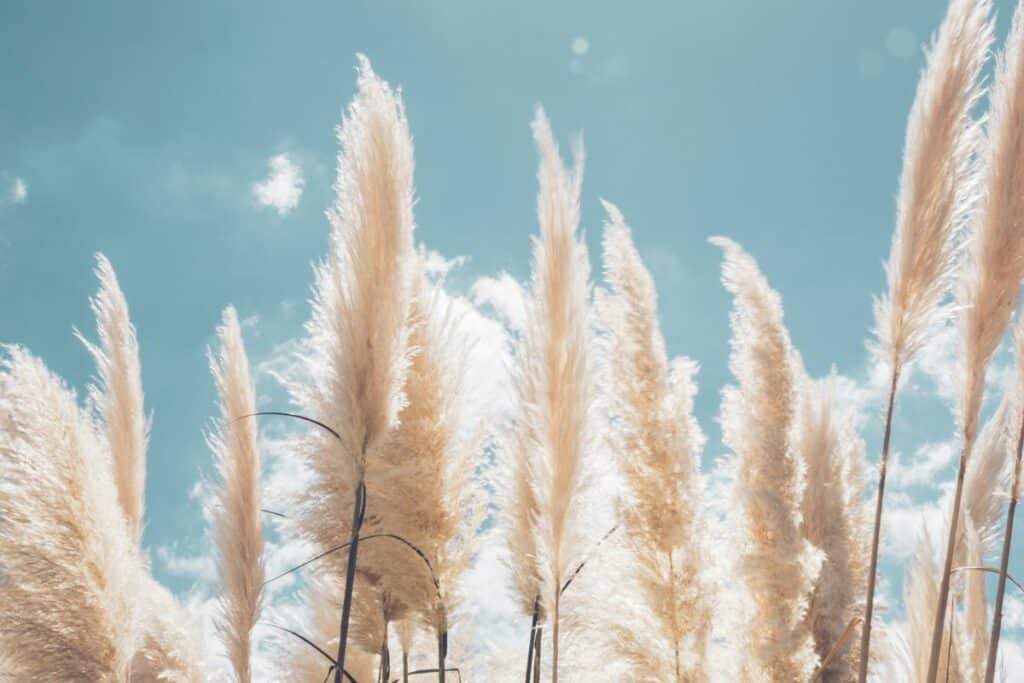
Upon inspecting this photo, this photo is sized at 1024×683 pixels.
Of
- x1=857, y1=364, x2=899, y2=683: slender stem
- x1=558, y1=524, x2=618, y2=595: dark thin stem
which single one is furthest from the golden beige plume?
x1=558, y1=524, x2=618, y2=595: dark thin stem

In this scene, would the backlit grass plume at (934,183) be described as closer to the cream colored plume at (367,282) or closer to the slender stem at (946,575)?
the slender stem at (946,575)

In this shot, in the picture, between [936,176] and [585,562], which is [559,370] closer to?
[585,562]

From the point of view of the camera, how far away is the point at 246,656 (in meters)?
2.90

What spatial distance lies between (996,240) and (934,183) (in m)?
0.23

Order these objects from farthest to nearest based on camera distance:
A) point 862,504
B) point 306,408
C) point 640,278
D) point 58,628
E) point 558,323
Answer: point 862,504, point 640,278, point 306,408, point 58,628, point 558,323

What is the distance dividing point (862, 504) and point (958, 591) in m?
0.52

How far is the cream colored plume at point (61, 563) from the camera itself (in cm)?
257

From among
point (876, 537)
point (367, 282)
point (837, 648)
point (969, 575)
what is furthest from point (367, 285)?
point (969, 575)

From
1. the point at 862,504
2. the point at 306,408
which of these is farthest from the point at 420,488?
the point at 862,504

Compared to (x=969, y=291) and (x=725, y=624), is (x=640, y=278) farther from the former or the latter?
(x=725, y=624)

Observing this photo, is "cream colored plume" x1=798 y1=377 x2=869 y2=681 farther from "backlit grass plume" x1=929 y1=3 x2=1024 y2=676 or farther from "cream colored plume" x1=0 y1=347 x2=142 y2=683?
"cream colored plume" x1=0 y1=347 x2=142 y2=683

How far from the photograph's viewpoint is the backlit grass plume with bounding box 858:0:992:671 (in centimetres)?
241

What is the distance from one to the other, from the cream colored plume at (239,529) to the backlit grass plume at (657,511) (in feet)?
4.09

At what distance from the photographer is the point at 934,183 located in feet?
7.99
